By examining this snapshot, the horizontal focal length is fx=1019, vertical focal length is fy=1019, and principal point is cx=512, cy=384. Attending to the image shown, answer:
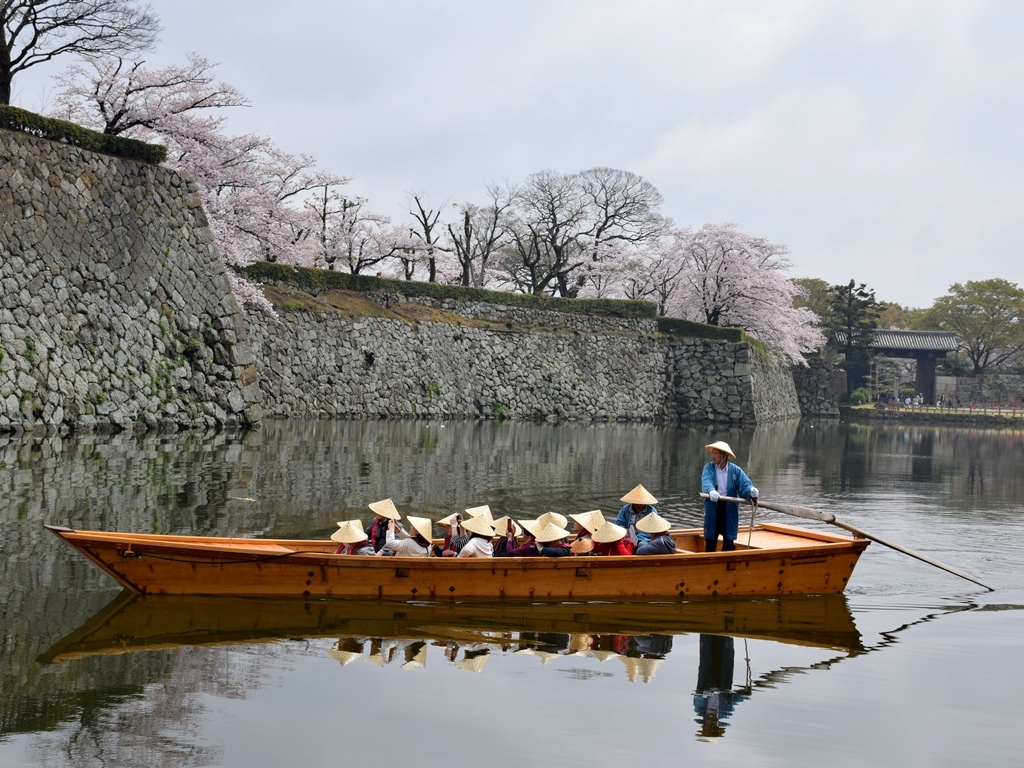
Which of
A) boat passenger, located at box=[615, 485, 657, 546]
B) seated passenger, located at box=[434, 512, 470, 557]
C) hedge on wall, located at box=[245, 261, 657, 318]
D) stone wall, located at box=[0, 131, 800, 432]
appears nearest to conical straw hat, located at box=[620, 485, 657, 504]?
boat passenger, located at box=[615, 485, 657, 546]

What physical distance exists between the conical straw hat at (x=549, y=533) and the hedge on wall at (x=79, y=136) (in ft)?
59.4

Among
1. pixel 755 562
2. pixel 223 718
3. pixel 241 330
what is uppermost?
pixel 241 330

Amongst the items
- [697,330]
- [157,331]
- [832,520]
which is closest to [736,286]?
[697,330]

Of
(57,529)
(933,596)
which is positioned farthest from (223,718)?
(933,596)

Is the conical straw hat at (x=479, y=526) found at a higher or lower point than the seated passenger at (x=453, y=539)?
higher

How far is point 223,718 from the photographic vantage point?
6160 mm

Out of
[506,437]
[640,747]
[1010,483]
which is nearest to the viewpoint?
[640,747]

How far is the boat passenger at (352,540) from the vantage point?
9.31m

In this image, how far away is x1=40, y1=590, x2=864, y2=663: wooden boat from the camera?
802 centimetres

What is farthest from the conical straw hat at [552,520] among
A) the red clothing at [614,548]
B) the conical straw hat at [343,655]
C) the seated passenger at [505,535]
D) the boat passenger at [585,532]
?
the conical straw hat at [343,655]

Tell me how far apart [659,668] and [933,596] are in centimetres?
451

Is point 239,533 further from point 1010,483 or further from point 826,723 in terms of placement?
point 1010,483

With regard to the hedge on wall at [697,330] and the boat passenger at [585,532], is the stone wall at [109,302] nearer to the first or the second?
the boat passenger at [585,532]

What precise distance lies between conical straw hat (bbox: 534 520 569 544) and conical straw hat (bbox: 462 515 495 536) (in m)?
0.44
